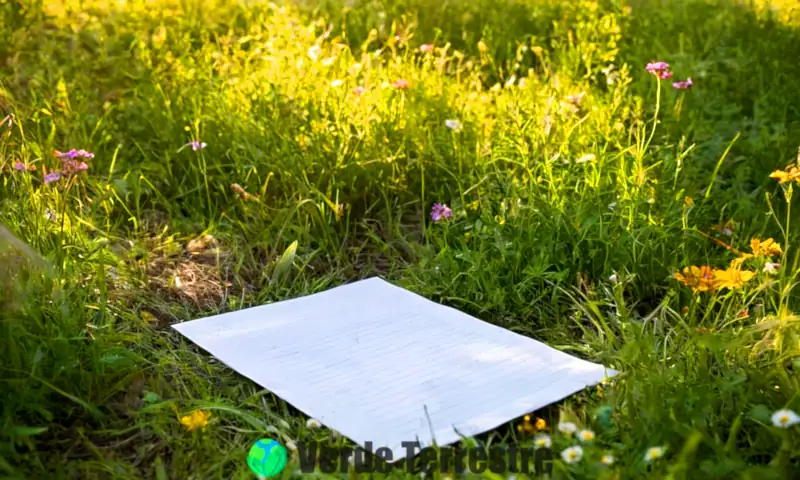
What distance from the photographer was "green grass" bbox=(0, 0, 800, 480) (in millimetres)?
1375

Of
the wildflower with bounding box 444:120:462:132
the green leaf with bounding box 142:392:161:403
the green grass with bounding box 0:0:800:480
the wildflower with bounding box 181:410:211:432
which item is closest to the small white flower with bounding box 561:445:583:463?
the green grass with bounding box 0:0:800:480

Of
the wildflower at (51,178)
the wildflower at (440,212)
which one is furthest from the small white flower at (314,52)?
the wildflower at (51,178)

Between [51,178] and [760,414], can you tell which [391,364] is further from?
[51,178]

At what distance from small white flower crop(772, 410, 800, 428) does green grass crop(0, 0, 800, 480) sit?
30 millimetres

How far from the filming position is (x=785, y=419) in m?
1.22

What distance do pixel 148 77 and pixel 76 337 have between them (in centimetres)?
135

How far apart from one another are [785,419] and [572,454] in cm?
30

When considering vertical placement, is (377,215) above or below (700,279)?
below

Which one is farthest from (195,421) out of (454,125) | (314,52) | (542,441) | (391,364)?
(314,52)

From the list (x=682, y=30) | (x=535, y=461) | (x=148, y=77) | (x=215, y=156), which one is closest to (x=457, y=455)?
(x=535, y=461)

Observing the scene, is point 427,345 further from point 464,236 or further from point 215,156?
point 215,156

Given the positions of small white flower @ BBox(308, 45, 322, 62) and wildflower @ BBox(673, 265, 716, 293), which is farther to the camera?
small white flower @ BBox(308, 45, 322, 62)

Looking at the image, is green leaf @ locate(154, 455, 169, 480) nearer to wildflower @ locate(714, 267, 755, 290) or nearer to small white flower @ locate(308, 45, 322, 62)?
wildflower @ locate(714, 267, 755, 290)

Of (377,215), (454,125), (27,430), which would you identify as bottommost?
(377,215)
